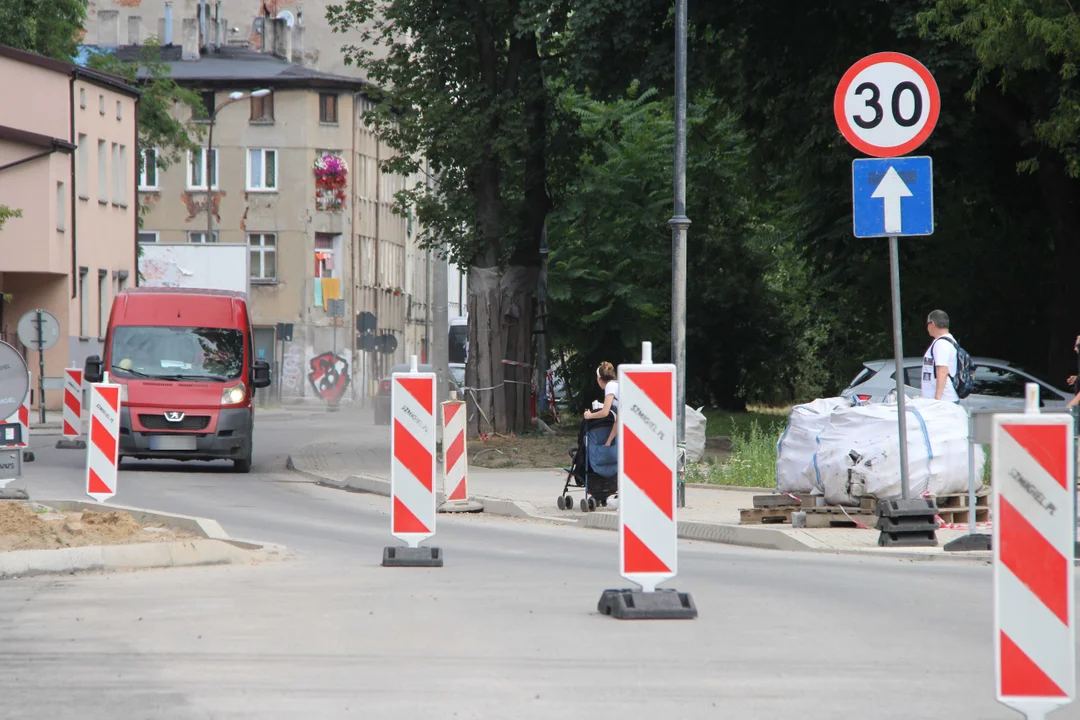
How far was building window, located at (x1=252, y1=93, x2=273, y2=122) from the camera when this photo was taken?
78.6 m

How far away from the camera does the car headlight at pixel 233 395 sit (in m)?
24.8

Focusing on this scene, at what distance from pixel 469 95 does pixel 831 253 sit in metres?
6.92

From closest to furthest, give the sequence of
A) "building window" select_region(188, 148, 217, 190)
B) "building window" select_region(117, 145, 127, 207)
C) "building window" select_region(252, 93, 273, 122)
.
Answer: "building window" select_region(117, 145, 127, 207) → "building window" select_region(252, 93, 273, 122) → "building window" select_region(188, 148, 217, 190)

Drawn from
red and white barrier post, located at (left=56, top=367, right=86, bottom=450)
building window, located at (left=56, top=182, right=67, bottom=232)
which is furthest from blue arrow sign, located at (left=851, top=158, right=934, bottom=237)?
building window, located at (left=56, top=182, right=67, bottom=232)

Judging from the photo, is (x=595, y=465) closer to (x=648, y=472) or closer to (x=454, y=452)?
(x=454, y=452)

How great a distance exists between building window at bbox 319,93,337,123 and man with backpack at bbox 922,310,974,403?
65511 millimetres

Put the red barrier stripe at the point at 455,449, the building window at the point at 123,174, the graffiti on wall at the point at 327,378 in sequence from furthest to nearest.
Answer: the graffiti on wall at the point at 327,378
the building window at the point at 123,174
the red barrier stripe at the point at 455,449

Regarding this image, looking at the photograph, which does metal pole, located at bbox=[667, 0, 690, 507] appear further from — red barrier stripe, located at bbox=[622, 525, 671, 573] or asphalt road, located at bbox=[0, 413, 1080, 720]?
red barrier stripe, located at bbox=[622, 525, 671, 573]

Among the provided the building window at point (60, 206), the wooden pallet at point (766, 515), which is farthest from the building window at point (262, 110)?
the wooden pallet at point (766, 515)

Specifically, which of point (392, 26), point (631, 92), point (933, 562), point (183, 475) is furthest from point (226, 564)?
point (392, 26)

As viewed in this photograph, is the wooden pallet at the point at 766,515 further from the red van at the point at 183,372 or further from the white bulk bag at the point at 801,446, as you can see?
the red van at the point at 183,372

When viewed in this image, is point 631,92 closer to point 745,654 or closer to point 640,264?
point 640,264

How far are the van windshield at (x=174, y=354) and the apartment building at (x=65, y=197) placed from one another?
67.1 ft

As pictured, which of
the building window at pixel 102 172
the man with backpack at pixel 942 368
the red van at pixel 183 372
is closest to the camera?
the man with backpack at pixel 942 368
